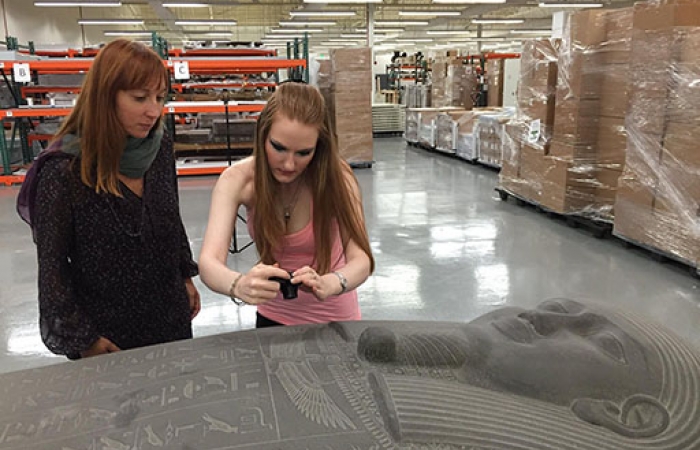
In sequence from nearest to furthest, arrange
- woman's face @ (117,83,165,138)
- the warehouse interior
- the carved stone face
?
the carved stone face → woman's face @ (117,83,165,138) → the warehouse interior

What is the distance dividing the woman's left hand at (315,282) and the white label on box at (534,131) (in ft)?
13.8

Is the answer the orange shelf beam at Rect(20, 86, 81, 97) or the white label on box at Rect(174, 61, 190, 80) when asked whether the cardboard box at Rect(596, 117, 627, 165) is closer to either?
the white label on box at Rect(174, 61, 190, 80)

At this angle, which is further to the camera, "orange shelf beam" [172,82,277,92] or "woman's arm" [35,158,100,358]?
"orange shelf beam" [172,82,277,92]

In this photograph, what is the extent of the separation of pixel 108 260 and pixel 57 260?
110 mm

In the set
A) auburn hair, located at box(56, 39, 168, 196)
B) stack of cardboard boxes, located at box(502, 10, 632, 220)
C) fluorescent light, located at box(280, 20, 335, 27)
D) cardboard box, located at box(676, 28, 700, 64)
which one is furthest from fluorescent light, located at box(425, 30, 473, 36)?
auburn hair, located at box(56, 39, 168, 196)

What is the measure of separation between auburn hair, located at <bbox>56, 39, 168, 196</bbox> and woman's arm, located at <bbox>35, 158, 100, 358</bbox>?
6cm

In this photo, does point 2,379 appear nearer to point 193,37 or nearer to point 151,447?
point 151,447

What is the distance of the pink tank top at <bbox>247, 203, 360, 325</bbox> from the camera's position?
136 centimetres

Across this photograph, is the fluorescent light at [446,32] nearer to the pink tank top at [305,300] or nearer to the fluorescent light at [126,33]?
the fluorescent light at [126,33]

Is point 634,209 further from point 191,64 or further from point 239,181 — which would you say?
point 191,64

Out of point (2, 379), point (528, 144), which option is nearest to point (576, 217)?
point (528, 144)

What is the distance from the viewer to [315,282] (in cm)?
113

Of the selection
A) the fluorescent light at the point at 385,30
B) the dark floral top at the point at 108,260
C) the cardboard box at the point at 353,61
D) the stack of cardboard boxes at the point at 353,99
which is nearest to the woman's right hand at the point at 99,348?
the dark floral top at the point at 108,260

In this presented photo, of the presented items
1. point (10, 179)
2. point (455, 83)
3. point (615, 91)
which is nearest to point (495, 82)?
point (455, 83)
